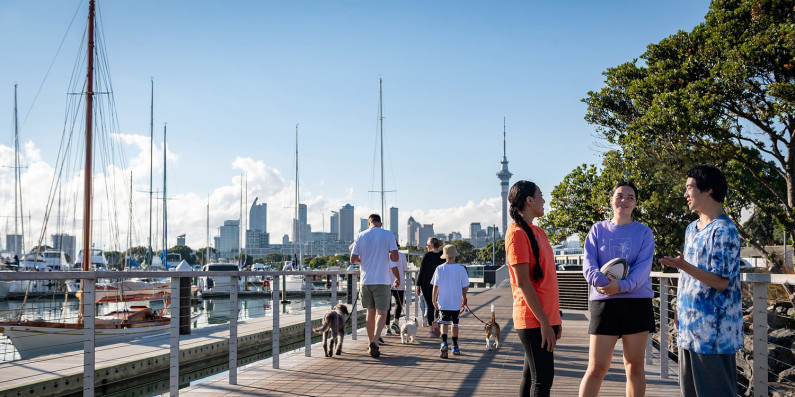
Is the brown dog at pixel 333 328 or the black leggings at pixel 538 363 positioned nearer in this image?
the black leggings at pixel 538 363

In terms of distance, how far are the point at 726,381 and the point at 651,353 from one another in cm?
468

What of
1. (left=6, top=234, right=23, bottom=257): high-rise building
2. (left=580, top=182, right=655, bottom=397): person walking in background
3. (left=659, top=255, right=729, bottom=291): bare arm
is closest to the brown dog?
(left=580, top=182, right=655, bottom=397): person walking in background

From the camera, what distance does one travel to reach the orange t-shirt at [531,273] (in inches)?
150

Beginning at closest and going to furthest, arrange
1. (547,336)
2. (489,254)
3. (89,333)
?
(547,336), (89,333), (489,254)

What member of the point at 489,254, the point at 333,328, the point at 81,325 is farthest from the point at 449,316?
the point at 489,254

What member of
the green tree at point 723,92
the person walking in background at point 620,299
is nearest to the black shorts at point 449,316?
the person walking in background at point 620,299

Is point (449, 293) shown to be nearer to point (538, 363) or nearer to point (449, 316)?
point (449, 316)

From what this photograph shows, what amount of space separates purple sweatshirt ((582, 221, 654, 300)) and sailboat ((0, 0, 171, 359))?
409 inches

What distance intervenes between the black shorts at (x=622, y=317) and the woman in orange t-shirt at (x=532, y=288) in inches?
10.6

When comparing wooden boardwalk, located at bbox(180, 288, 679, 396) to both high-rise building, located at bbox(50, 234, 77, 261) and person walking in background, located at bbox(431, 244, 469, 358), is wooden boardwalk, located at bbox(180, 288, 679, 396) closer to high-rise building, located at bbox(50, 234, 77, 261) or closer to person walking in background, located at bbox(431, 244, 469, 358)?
person walking in background, located at bbox(431, 244, 469, 358)

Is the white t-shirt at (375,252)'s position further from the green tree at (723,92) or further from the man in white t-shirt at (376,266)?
the green tree at (723,92)

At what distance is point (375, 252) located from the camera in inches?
345

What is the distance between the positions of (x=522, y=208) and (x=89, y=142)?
1769 cm

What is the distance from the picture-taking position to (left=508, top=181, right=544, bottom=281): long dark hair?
388 centimetres
